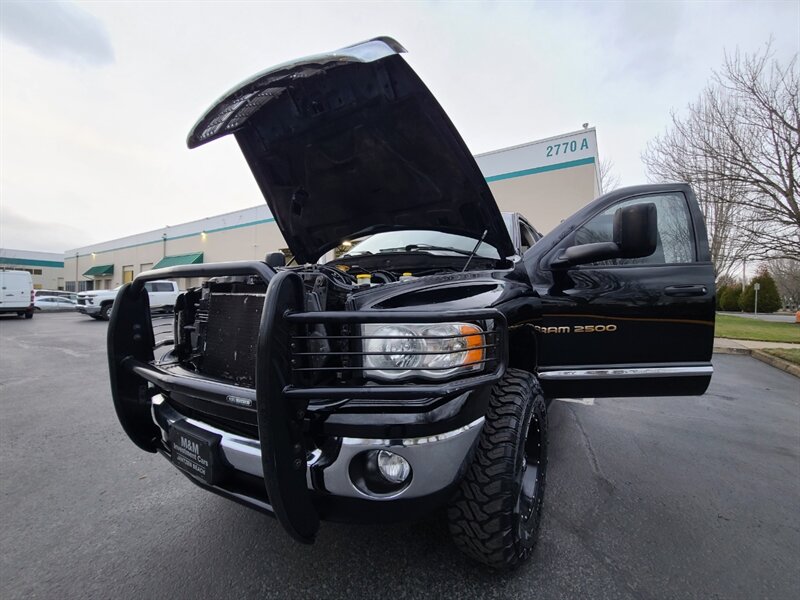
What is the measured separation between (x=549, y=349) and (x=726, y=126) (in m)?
12.3

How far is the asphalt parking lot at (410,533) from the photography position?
5.67 feet

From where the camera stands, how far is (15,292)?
16125 millimetres

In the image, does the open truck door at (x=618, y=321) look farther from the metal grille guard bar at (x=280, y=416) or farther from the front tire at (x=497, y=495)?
the metal grille guard bar at (x=280, y=416)

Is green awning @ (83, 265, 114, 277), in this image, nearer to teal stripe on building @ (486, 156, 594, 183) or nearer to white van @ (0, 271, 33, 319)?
white van @ (0, 271, 33, 319)

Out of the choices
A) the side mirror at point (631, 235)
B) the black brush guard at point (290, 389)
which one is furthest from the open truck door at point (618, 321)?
the black brush guard at point (290, 389)

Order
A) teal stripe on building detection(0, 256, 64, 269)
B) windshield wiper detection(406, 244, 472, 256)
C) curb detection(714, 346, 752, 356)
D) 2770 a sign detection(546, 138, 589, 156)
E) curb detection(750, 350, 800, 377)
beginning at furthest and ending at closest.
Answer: teal stripe on building detection(0, 256, 64, 269)
2770 a sign detection(546, 138, 589, 156)
curb detection(714, 346, 752, 356)
curb detection(750, 350, 800, 377)
windshield wiper detection(406, 244, 472, 256)

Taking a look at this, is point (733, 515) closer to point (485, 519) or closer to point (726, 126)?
point (485, 519)

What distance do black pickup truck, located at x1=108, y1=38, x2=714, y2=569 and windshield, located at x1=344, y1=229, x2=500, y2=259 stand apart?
2 centimetres

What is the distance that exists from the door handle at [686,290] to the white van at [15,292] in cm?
2203

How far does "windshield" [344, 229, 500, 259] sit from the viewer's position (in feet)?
9.20

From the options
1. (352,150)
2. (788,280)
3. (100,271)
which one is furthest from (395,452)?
(788,280)

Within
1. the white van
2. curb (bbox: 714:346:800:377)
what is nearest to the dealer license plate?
curb (bbox: 714:346:800:377)

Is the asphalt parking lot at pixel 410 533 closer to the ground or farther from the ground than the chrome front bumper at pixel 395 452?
closer to the ground

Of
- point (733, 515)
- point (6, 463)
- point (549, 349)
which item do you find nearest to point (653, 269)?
point (549, 349)
